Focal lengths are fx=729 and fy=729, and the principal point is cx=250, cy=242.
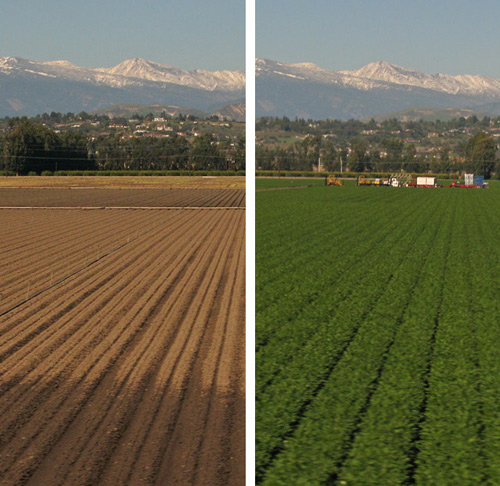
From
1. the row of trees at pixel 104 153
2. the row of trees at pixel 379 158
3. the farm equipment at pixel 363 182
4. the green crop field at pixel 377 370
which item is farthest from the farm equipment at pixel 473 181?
the green crop field at pixel 377 370

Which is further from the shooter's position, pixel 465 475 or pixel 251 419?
pixel 465 475

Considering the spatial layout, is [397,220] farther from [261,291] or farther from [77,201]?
[77,201]

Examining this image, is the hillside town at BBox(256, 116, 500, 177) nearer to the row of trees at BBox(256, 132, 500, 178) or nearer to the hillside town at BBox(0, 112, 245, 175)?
the row of trees at BBox(256, 132, 500, 178)

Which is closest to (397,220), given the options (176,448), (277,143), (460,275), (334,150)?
(460,275)

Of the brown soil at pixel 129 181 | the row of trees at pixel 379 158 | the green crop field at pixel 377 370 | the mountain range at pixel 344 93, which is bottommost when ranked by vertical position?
the brown soil at pixel 129 181

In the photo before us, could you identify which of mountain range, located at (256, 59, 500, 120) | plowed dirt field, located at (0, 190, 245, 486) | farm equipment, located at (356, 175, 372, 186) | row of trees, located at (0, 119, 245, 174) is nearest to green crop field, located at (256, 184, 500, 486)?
plowed dirt field, located at (0, 190, 245, 486)

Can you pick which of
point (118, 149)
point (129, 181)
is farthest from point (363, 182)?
point (118, 149)

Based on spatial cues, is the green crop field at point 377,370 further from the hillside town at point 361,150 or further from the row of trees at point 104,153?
the hillside town at point 361,150
